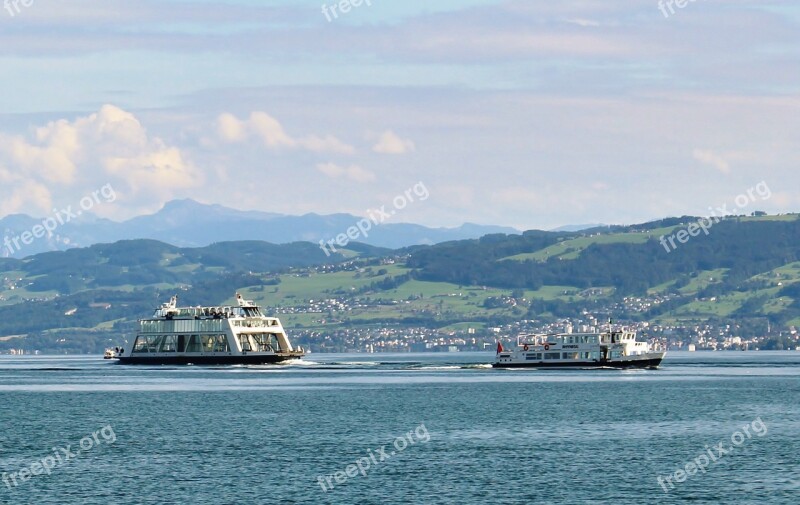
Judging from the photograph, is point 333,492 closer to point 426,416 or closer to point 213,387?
point 426,416

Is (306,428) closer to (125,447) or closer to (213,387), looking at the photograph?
(125,447)

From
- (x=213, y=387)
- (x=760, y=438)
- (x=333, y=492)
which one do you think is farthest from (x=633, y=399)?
(x=333, y=492)

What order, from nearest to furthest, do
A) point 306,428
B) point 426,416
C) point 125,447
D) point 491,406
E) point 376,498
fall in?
point 376,498 < point 125,447 < point 306,428 < point 426,416 < point 491,406

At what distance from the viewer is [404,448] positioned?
107500mm

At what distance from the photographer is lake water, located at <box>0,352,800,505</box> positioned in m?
86.0

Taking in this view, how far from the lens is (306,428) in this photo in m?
125

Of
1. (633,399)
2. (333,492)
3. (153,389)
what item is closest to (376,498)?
(333,492)

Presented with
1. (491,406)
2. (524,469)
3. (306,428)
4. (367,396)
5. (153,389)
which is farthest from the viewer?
(153,389)

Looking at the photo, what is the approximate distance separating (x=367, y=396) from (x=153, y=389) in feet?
115

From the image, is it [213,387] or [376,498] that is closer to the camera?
[376,498]

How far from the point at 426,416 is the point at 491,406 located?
15062 millimetres

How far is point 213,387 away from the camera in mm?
192750

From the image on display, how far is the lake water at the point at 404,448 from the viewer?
282ft

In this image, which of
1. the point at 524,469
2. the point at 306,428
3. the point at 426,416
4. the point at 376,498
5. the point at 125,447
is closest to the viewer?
the point at 376,498
